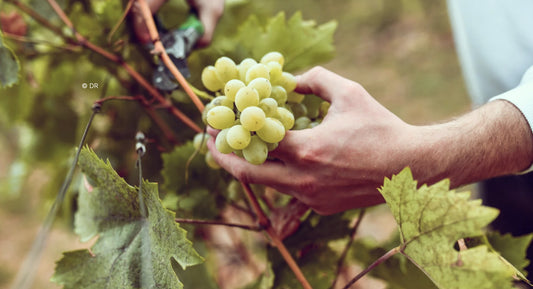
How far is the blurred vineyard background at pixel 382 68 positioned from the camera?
1834mm

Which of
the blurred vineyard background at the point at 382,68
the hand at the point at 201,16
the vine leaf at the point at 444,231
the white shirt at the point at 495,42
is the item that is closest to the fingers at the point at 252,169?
the vine leaf at the point at 444,231

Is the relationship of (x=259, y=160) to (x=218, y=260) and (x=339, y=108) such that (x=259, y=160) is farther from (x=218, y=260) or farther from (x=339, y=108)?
(x=218, y=260)

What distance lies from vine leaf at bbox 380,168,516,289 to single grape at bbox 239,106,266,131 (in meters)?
0.12

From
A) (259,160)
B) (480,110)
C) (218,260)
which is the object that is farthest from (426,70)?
(259,160)

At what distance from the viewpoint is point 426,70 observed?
2643mm

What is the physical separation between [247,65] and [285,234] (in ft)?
0.70

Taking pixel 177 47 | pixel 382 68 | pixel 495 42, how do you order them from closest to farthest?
pixel 177 47 → pixel 495 42 → pixel 382 68

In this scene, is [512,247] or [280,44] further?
[280,44]

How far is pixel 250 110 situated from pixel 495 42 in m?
0.56

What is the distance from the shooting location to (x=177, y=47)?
21.4 inches

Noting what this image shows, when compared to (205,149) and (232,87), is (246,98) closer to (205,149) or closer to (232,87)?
(232,87)

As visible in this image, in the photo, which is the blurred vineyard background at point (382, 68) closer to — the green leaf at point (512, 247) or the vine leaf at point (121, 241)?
the green leaf at point (512, 247)

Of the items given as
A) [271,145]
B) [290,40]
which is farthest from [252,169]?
[290,40]

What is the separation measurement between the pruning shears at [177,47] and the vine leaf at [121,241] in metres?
0.14
